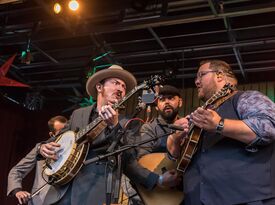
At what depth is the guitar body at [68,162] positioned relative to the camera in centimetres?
323

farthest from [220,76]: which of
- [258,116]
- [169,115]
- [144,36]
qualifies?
[144,36]

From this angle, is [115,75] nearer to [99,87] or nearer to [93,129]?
[99,87]

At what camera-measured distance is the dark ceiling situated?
601cm

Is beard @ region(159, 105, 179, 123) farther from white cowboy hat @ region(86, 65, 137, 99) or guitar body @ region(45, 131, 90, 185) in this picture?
guitar body @ region(45, 131, 90, 185)

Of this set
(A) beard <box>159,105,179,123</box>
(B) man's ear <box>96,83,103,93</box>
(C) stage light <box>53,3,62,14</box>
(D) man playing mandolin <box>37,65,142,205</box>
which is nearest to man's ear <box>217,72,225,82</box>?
(D) man playing mandolin <box>37,65,142,205</box>

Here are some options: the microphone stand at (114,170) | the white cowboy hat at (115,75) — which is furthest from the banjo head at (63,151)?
the white cowboy hat at (115,75)

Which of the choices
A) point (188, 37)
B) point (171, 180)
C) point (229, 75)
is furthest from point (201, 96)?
point (188, 37)

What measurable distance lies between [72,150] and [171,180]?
34.0 inches

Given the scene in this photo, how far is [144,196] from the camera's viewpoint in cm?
349

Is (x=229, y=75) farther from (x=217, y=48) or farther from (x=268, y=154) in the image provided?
(x=217, y=48)

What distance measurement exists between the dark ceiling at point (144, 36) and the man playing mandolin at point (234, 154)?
9.67 ft

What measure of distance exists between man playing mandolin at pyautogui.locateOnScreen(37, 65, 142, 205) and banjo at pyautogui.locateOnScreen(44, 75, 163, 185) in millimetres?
53

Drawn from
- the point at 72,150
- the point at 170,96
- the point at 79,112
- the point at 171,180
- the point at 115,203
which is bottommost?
the point at 115,203

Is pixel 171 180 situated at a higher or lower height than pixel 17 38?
lower
